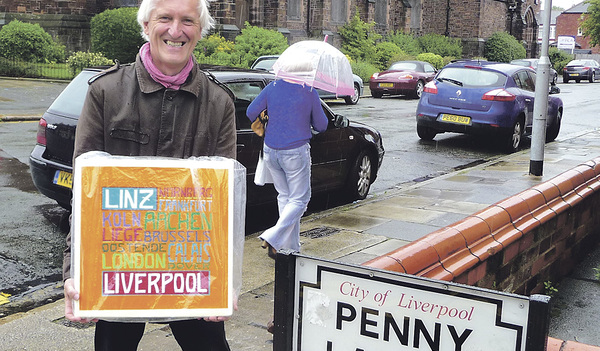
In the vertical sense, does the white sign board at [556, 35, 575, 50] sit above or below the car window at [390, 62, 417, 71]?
above

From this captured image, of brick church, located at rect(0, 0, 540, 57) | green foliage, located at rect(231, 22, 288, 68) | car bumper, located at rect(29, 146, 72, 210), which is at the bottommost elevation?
car bumper, located at rect(29, 146, 72, 210)

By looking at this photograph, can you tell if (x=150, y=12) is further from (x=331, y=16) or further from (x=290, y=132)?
(x=331, y=16)

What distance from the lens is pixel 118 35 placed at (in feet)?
91.8

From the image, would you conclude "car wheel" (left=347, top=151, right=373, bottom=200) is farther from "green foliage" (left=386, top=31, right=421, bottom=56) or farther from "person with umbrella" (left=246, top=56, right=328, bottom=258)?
"green foliage" (left=386, top=31, right=421, bottom=56)

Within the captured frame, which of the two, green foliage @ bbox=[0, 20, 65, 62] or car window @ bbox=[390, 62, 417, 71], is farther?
car window @ bbox=[390, 62, 417, 71]

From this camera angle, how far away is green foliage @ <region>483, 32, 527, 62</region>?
49656 millimetres

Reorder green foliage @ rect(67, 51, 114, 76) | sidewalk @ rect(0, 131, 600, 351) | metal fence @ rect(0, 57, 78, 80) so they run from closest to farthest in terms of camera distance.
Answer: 1. sidewalk @ rect(0, 131, 600, 351)
2. green foliage @ rect(67, 51, 114, 76)
3. metal fence @ rect(0, 57, 78, 80)

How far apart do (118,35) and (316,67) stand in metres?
23.9

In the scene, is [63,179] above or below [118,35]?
below

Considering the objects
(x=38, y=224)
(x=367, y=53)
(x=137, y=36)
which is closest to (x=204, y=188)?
(x=38, y=224)

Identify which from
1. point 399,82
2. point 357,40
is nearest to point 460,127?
point 399,82

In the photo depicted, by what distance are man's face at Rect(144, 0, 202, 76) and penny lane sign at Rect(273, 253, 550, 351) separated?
0.82 meters

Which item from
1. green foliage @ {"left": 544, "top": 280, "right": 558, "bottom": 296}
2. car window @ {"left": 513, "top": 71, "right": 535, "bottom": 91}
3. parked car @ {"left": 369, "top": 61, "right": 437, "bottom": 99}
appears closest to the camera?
green foliage @ {"left": 544, "top": 280, "right": 558, "bottom": 296}

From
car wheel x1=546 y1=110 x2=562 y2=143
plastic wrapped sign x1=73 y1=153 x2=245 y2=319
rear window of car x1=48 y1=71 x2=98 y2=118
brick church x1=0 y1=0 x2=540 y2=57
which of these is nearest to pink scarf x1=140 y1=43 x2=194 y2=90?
plastic wrapped sign x1=73 y1=153 x2=245 y2=319
